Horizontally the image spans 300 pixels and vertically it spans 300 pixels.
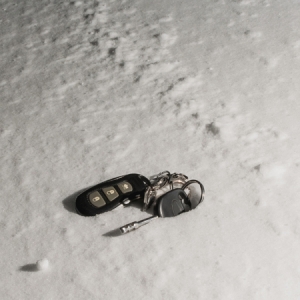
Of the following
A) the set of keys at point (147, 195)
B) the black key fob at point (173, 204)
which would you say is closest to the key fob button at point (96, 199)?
the set of keys at point (147, 195)

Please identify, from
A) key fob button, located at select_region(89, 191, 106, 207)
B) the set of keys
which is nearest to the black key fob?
the set of keys

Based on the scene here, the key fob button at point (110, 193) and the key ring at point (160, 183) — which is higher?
the key fob button at point (110, 193)

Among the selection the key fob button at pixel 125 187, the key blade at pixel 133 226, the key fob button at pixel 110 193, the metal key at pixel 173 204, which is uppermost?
the key fob button at pixel 110 193

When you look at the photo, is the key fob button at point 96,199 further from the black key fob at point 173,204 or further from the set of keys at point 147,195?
the black key fob at point 173,204

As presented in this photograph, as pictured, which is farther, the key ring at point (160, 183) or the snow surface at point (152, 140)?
the key ring at point (160, 183)

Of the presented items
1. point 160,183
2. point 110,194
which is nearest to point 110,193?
point 110,194

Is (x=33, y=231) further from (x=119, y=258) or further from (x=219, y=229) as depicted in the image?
(x=219, y=229)
